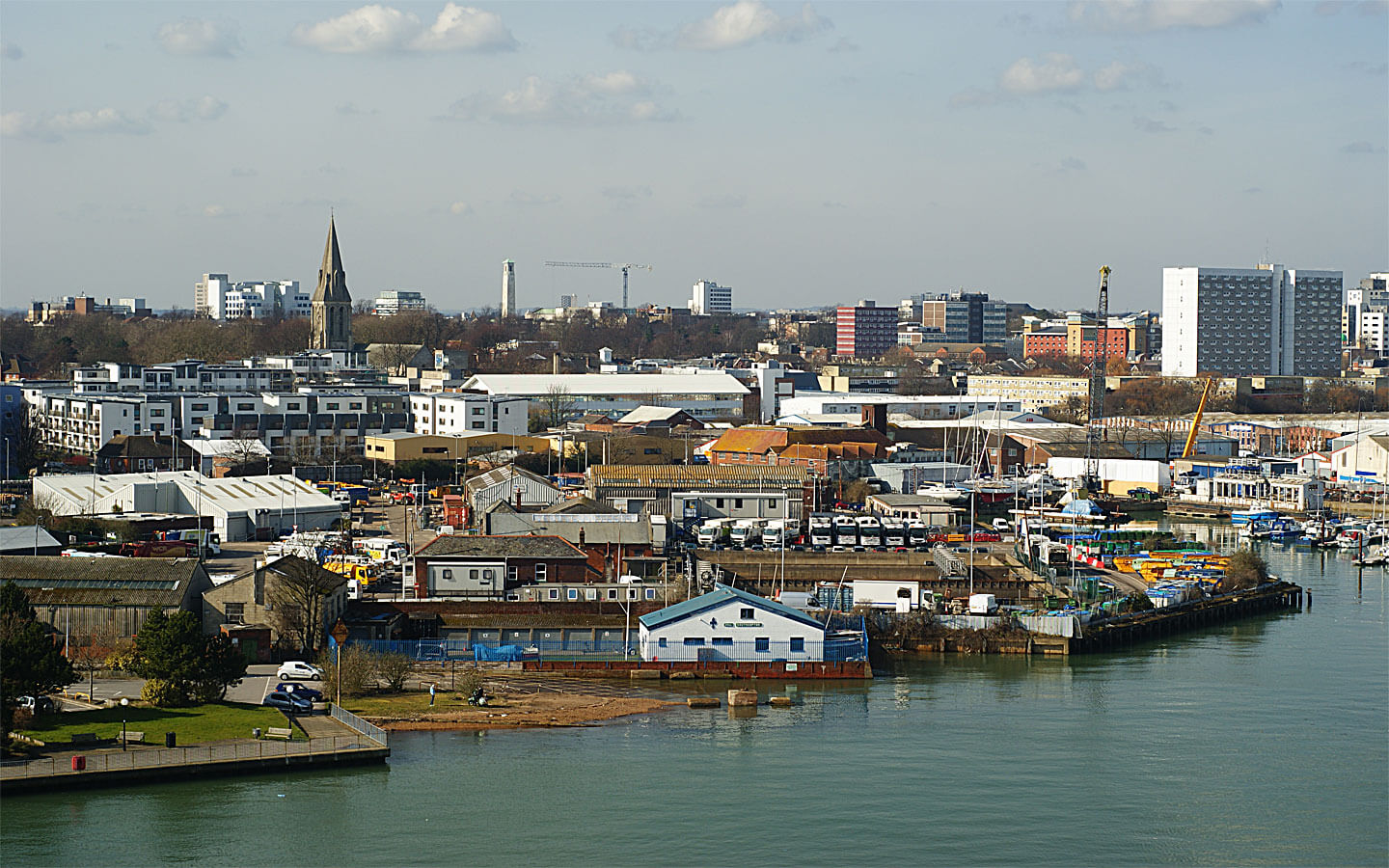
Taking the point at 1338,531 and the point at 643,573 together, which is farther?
the point at 1338,531

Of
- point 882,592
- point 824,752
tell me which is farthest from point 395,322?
point 824,752

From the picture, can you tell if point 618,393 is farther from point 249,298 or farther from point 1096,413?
point 249,298

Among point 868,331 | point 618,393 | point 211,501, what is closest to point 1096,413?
point 618,393

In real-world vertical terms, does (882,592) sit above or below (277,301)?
below

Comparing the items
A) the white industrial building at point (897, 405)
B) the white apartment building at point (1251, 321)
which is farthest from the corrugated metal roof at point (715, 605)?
the white apartment building at point (1251, 321)

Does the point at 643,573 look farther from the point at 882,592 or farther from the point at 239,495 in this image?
the point at 239,495

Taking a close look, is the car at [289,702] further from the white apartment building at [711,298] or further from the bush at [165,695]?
the white apartment building at [711,298]

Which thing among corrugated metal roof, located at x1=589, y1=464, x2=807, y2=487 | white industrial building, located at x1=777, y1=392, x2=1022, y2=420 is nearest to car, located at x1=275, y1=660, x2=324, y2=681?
corrugated metal roof, located at x1=589, y1=464, x2=807, y2=487
